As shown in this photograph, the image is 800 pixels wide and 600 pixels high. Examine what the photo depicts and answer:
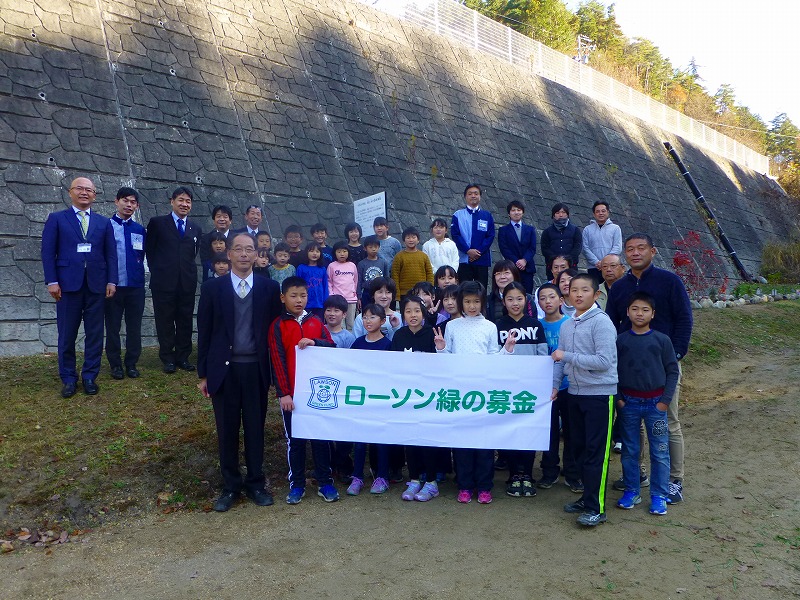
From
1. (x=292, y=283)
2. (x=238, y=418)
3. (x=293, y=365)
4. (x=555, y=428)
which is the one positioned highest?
(x=292, y=283)

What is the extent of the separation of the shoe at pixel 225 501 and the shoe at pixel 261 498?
0.13 meters

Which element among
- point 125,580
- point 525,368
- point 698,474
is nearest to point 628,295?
point 525,368

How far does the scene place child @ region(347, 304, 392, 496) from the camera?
4945 millimetres

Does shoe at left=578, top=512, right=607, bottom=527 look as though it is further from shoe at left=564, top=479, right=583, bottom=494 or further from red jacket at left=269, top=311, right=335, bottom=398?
red jacket at left=269, top=311, right=335, bottom=398

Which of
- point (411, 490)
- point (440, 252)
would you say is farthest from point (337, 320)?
point (440, 252)

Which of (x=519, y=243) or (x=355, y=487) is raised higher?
(x=519, y=243)

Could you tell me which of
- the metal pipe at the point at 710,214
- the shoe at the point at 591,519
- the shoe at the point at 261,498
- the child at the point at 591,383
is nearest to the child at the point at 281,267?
the shoe at the point at 261,498

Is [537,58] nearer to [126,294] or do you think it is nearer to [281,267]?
[281,267]

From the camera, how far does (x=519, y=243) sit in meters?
8.29

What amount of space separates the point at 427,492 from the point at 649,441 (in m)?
1.65

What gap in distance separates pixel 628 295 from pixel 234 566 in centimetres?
335

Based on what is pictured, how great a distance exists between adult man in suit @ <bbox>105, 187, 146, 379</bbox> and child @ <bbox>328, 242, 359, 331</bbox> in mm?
2009

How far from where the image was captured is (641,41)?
43.2 meters

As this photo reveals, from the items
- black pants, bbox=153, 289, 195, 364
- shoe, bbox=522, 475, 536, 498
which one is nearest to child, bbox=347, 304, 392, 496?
shoe, bbox=522, 475, 536, 498
